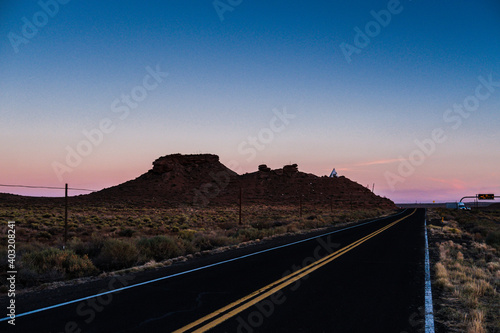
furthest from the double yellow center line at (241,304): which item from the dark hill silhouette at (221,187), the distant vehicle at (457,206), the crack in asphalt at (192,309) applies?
the distant vehicle at (457,206)

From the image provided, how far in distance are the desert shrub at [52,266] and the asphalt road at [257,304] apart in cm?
191

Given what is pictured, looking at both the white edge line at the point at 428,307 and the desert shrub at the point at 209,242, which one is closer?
the white edge line at the point at 428,307

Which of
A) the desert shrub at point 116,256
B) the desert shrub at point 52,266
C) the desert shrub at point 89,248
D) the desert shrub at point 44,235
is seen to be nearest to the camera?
the desert shrub at point 52,266

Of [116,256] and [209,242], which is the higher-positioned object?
[116,256]

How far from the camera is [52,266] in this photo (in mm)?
10688

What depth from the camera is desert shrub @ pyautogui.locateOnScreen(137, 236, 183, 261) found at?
13.9 m

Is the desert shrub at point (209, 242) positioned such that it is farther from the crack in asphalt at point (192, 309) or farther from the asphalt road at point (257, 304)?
the crack in asphalt at point (192, 309)

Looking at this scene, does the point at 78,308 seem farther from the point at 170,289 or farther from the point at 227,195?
the point at 227,195

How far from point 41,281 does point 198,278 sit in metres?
4.20

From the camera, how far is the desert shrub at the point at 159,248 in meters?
13.9

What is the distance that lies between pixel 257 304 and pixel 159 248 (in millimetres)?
8446

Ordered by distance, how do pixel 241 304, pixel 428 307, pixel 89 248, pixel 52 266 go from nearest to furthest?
pixel 241 304 → pixel 428 307 → pixel 52 266 → pixel 89 248

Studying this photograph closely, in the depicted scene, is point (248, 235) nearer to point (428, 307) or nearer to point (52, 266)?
point (52, 266)

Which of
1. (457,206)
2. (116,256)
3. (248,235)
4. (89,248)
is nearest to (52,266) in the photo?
(116,256)
